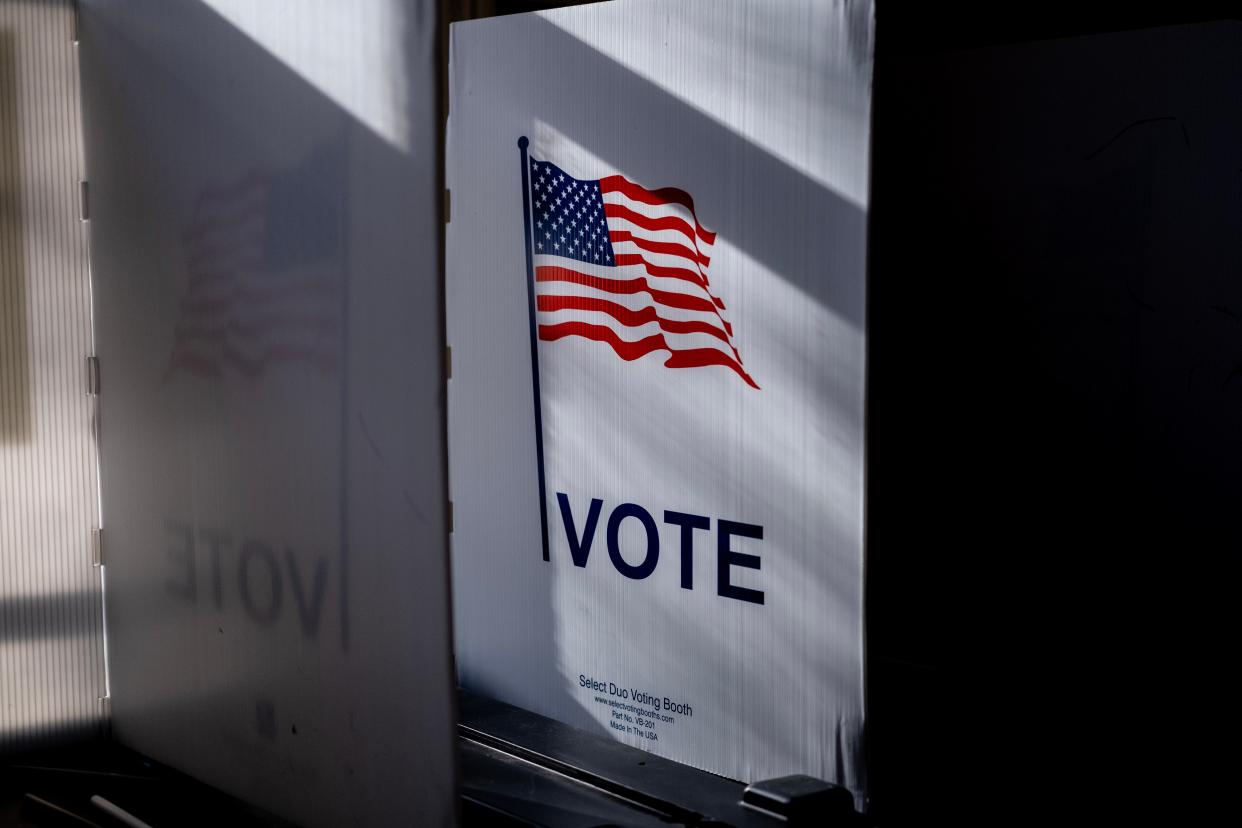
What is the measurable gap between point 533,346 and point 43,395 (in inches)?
32.9

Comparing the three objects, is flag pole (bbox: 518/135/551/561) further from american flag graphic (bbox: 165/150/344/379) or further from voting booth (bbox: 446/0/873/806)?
american flag graphic (bbox: 165/150/344/379)

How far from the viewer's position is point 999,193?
296cm

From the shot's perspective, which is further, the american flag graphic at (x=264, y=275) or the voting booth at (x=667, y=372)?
the voting booth at (x=667, y=372)

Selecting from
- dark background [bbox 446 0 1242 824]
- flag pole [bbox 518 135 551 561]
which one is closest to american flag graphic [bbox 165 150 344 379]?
flag pole [bbox 518 135 551 561]

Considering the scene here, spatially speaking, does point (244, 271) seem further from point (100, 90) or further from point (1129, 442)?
point (1129, 442)

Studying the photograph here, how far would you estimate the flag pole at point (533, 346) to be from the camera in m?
2.32

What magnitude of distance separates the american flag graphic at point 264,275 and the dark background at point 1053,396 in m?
1.35

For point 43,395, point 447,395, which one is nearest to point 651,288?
point 447,395

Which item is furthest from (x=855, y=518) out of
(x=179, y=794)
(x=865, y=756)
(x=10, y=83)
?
(x=10, y=83)

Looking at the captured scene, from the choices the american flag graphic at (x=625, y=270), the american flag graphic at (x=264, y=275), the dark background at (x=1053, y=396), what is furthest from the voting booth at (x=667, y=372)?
the american flag graphic at (x=264, y=275)

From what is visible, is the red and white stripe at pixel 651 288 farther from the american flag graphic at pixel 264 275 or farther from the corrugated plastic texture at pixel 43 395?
the corrugated plastic texture at pixel 43 395

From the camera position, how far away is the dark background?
103 inches

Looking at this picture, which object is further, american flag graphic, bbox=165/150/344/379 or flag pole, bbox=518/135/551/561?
flag pole, bbox=518/135/551/561

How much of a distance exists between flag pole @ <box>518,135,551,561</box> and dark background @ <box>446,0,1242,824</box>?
0.79m
